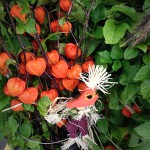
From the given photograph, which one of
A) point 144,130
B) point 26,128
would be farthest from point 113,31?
point 26,128

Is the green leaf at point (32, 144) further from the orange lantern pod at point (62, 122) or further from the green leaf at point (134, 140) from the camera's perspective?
the green leaf at point (134, 140)

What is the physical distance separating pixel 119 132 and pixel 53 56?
30cm

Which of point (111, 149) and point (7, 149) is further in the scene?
point (7, 149)

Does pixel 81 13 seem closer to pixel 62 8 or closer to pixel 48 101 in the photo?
pixel 62 8

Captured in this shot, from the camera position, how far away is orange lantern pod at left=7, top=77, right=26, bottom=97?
629 millimetres

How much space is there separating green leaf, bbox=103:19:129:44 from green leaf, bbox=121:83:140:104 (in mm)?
118

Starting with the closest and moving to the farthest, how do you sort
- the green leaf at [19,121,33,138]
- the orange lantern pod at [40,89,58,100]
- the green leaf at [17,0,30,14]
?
1. the green leaf at [17,0,30,14]
2. the orange lantern pod at [40,89,58,100]
3. the green leaf at [19,121,33,138]

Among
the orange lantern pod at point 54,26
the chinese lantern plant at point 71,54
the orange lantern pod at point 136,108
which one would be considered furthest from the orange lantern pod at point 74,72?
the orange lantern pod at point 136,108

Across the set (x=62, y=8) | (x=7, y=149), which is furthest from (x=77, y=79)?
(x=7, y=149)

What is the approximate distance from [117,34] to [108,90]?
0.16 meters

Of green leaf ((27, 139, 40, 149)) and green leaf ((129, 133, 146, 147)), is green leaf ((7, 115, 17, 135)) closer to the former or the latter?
green leaf ((27, 139, 40, 149))

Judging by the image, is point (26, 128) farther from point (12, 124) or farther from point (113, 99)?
point (113, 99)

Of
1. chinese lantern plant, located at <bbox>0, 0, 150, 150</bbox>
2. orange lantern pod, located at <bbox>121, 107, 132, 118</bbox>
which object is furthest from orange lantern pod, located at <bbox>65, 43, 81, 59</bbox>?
orange lantern pod, located at <bbox>121, 107, 132, 118</bbox>

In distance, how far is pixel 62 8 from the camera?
0.65 metres
